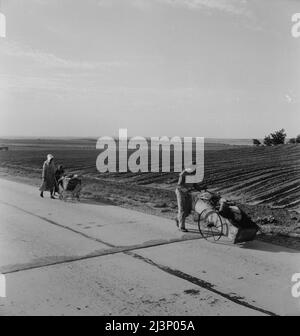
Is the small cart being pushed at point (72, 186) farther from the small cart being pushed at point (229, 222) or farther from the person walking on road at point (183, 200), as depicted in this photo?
the small cart being pushed at point (229, 222)

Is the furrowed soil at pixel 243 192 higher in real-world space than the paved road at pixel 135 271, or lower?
higher

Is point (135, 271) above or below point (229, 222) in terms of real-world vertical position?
below

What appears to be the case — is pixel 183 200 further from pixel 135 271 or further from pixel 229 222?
pixel 135 271

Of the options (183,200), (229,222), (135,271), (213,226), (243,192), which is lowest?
(135,271)

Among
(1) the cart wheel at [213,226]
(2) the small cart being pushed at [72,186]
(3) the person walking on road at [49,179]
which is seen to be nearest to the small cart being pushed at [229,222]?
(1) the cart wheel at [213,226]

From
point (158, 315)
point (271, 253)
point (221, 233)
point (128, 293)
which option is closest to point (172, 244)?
point (221, 233)

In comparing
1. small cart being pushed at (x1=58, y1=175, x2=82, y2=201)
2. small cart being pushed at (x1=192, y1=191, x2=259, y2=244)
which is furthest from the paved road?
small cart being pushed at (x1=58, y1=175, x2=82, y2=201)

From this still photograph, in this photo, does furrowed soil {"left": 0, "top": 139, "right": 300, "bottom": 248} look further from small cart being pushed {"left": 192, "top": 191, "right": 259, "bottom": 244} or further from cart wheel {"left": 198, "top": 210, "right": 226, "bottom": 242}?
cart wheel {"left": 198, "top": 210, "right": 226, "bottom": 242}

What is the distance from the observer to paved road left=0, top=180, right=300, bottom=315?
5.63 meters

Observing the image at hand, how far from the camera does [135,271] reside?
6980 mm

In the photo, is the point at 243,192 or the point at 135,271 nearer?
the point at 135,271

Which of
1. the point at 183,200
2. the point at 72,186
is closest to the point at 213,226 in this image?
the point at 183,200

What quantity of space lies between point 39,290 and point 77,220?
5.21m

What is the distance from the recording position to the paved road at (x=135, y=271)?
18.5 feet
